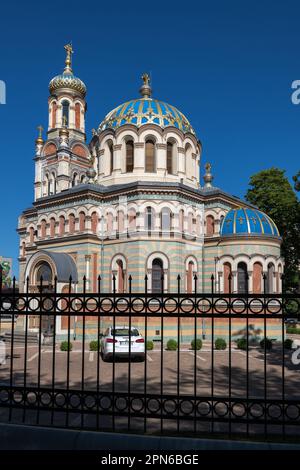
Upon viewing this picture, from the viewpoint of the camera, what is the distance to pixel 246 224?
92.5ft

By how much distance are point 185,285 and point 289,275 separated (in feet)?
42.4

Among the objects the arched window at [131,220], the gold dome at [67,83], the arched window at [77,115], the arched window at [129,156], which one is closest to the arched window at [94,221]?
the arched window at [131,220]

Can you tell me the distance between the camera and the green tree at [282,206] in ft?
117

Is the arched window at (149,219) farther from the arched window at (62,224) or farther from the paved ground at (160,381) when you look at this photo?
the paved ground at (160,381)

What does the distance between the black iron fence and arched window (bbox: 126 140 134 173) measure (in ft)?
33.0

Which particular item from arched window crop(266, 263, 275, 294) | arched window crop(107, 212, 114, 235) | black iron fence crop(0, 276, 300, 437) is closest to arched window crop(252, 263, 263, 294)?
arched window crop(266, 263, 275, 294)

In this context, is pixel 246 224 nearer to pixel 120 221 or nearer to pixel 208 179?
pixel 208 179

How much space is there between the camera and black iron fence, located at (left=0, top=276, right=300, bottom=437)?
245 inches

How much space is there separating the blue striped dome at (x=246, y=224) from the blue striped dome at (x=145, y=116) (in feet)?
26.4

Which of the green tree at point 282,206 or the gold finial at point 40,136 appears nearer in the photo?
the green tree at point 282,206

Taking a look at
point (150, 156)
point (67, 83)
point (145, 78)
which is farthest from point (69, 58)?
point (150, 156)

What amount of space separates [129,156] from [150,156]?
61.2 inches

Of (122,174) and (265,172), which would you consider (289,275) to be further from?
(122,174)
